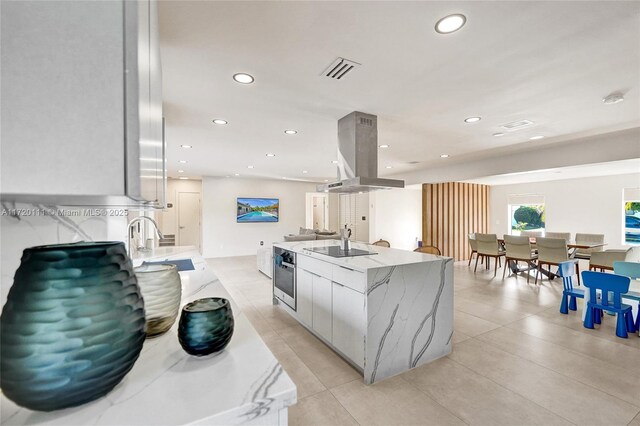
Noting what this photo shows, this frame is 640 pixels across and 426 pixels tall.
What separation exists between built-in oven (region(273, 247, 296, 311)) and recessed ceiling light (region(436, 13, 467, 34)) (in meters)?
2.54

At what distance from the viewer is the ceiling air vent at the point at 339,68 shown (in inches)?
78.4

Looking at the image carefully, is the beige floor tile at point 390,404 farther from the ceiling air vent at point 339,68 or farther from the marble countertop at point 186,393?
the ceiling air vent at point 339,68

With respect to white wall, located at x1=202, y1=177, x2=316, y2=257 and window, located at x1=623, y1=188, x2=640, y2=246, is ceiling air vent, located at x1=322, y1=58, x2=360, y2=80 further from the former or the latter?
window, located at x1=623, y1=188, x2=640, y2=246

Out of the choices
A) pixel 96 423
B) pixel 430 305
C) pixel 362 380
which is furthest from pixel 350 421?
pixel 96 423

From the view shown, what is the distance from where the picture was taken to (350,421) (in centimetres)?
175

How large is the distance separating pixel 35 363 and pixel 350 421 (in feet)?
5.78

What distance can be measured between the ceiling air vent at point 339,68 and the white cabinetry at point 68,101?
5.51 feet

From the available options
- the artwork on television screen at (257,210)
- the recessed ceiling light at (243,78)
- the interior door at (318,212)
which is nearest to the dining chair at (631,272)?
the recessed ceiling light at (243,78)

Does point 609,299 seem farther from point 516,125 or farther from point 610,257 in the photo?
point 516,125

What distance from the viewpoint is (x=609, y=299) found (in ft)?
10.2

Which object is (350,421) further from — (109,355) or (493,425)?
(109,355)

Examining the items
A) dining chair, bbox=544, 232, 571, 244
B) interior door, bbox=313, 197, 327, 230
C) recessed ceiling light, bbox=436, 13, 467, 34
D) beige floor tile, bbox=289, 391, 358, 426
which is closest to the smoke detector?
recessed ceiling light, bbox=436, 13, 467, 34

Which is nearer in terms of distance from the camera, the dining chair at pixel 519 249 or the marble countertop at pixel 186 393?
the marble countertop at pixel 186 393

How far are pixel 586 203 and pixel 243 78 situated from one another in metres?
9.09
